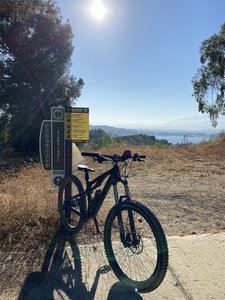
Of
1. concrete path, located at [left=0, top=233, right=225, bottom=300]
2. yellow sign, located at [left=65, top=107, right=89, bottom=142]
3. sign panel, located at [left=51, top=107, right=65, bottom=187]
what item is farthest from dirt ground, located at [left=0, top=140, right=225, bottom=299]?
yellow sign, located at [left=65, top=107, right=89, bottom=142]

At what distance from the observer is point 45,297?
96.0 inches

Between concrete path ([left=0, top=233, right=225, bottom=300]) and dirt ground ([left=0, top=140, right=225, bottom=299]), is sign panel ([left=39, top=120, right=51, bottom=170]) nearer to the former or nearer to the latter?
dirt ground ([left=0, top=140, right=225, bottom=299])

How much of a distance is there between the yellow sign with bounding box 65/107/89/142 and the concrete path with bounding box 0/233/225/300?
1.20 metres

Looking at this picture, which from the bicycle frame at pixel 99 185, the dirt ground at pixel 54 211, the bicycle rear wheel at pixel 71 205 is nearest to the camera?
the bicycle frame at pixel 99 185

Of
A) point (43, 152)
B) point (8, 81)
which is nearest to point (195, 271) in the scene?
point (43, 152)

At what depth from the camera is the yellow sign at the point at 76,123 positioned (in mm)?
3734

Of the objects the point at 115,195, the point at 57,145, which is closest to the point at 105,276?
the point at 115,195

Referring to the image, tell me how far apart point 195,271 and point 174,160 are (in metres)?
7.22

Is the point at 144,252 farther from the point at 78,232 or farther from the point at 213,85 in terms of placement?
the point at 213,85

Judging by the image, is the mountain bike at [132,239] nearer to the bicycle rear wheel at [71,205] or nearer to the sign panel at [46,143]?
the bicycle rear wheel at [71,205]

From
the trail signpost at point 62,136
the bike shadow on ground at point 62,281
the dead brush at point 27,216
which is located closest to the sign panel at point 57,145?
the trail signpost at point 62,136

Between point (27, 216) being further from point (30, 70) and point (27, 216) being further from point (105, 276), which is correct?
point (30, 70)

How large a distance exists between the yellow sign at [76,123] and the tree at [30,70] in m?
13.0

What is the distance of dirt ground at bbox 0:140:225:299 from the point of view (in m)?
3.04
